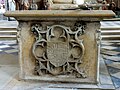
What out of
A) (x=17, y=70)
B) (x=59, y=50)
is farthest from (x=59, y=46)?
(x=17, y=70)

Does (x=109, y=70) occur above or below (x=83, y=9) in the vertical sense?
below

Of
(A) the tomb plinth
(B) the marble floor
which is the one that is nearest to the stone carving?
(A) the tomb plinth

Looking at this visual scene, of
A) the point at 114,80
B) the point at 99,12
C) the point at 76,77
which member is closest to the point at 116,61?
the point at 114,80

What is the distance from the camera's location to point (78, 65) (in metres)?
2.39

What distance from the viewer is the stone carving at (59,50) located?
231cm

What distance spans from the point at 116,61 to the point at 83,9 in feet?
4.29

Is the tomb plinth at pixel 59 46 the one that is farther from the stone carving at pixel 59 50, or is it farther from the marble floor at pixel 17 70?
the marble floor at pixel 17 70

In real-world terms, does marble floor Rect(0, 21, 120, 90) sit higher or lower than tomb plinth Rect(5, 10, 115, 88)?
lower

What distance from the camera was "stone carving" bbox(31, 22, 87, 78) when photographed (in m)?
2.31

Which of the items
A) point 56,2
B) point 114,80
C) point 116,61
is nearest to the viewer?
point 114,80

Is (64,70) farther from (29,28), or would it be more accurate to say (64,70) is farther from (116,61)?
(116,61)

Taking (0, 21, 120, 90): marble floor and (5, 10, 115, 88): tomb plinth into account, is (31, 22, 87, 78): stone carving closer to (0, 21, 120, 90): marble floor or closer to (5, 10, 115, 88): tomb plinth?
(5, 10, 115, 88): tomb plinth

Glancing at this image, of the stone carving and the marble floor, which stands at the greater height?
the stone carving

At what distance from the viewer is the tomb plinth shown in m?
2.27
